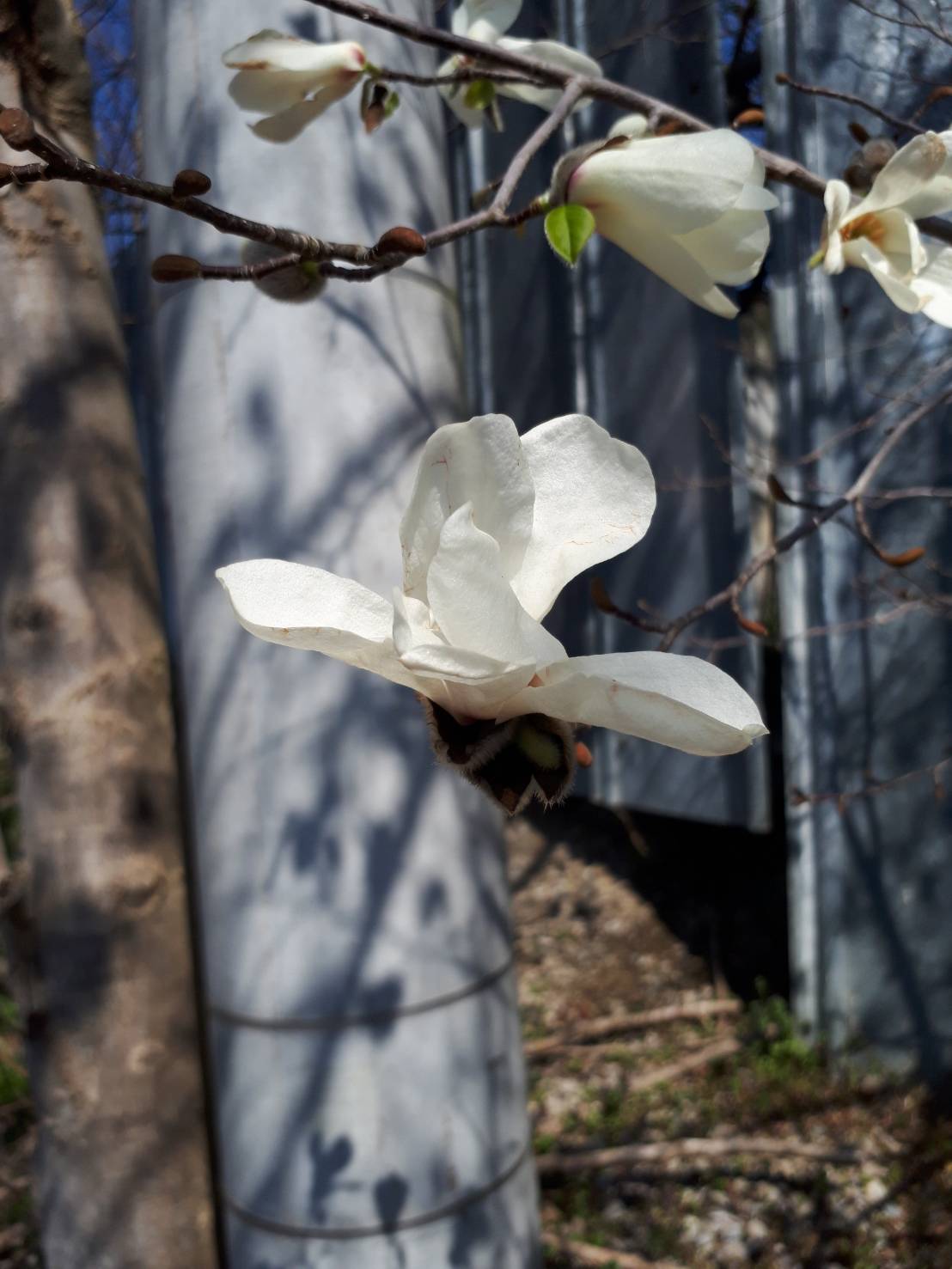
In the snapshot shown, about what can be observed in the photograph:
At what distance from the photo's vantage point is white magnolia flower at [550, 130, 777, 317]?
1.51 feet

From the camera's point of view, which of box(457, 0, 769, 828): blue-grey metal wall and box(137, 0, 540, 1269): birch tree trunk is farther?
box(457, 0, 769, 828): blue-grey metal wall

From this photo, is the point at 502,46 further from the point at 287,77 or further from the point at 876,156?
the point at 876,156

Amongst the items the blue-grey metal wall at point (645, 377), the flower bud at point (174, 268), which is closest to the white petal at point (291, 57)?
the flower bud at point (174, 268)

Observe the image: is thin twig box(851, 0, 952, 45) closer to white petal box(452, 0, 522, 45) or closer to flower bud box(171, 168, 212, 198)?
white petal box(452, 0, 522, 45)

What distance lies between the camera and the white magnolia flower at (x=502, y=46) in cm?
75

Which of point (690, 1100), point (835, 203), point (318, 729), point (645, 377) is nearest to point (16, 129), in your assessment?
point (835, 203)

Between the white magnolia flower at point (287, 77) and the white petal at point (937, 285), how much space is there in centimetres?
42

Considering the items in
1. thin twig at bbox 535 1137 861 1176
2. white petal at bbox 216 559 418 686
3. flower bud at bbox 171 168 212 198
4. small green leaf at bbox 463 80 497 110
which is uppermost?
small green leaf at bbox 463 80 497 110

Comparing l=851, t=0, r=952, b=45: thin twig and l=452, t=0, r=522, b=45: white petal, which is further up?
l=851, t=0, r=952, b=45: thin twig

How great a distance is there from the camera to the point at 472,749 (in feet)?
1.21

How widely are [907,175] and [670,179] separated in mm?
215

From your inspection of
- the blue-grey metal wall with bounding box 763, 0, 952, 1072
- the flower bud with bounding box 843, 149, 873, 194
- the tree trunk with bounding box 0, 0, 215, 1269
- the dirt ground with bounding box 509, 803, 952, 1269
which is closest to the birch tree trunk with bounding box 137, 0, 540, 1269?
the tree trunk with bounding box 0, 0, 215, 1269

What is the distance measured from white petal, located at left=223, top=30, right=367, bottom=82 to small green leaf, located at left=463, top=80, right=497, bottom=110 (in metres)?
0.13

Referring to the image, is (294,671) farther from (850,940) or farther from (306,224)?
(850,940)
